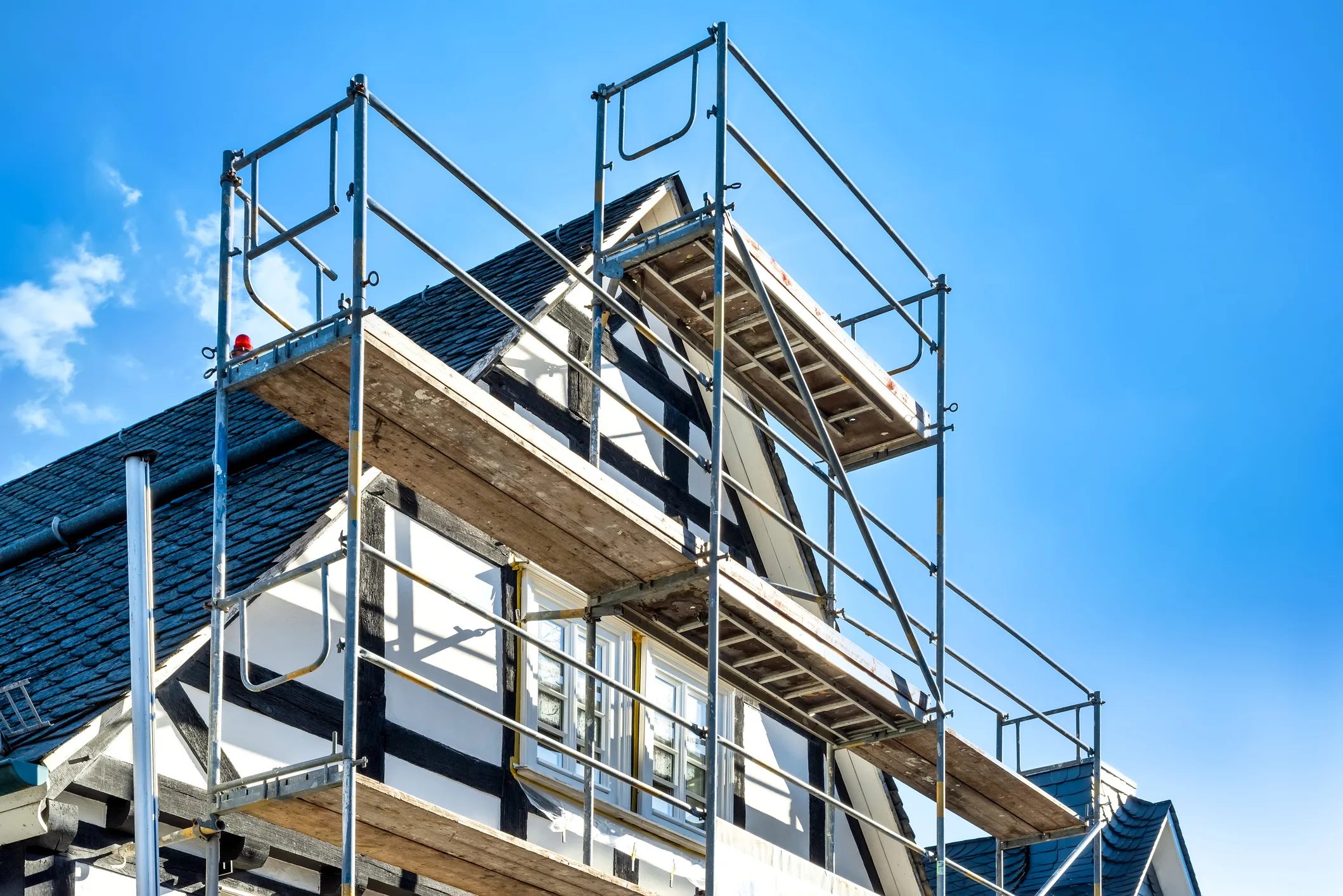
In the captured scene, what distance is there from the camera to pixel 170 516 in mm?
10953

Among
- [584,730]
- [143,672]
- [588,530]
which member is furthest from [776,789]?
[143,672]

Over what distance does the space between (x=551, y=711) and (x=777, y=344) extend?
2.67 m

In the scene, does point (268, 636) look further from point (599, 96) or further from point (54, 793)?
point (599, 96)

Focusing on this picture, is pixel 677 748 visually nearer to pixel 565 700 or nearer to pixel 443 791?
pixel 565 700

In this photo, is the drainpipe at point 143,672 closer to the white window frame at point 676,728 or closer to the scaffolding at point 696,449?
the scaffolding at point 696,449

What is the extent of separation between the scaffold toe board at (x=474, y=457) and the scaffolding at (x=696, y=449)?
0.02m

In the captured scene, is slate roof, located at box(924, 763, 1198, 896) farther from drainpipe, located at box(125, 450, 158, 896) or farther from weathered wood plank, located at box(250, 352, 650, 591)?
drainpipe, located at box(125, 450, 158, 896)

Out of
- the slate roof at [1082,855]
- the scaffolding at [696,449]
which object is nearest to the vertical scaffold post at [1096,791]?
the scaffolding at [696,449]

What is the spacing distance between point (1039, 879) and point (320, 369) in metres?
10.4

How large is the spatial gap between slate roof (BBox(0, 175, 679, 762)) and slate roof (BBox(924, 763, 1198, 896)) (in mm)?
6349

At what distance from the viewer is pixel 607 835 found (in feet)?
34.3

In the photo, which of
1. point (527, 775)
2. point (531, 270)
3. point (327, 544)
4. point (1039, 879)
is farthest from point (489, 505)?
→ point (1039, 879)

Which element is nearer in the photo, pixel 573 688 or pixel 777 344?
pixel 573 688

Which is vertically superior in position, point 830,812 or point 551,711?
point 551,711
